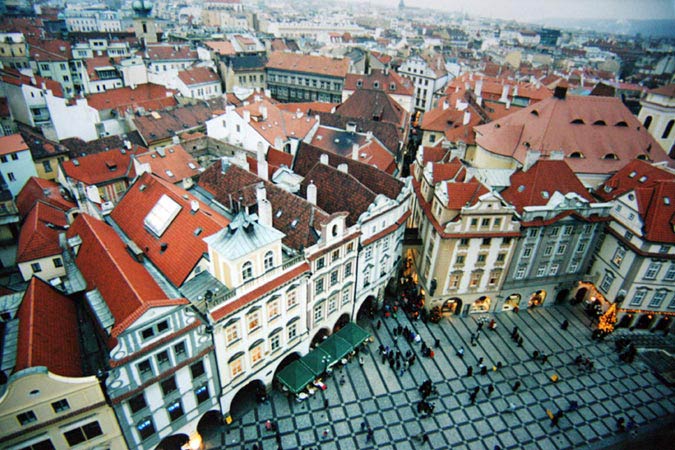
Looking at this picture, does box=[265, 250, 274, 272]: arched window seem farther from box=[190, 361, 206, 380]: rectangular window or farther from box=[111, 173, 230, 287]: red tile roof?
box=[190, 361, 206, 380]: rectangular window

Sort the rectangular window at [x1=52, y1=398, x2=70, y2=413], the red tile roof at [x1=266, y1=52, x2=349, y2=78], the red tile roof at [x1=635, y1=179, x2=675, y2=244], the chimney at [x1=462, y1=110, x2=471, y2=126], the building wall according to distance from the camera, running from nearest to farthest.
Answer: the building wall < the rectangular window at [x1=52, y1=398, x2=70, y2=413] < the red tile roof at [x1=635, y1=179, x2=675, y2=244] < the chimney at [x1=462, y1=110, x2=471, y2=126] < the red tile roof at [x1=266, y1=52, x2=349, y2=78]

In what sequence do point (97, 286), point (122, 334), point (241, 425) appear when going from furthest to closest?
point (241, 425) < point (97, 286) < point (122, 334)

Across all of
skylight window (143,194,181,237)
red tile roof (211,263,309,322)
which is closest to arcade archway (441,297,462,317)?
red tile roof (211,263,309,322)

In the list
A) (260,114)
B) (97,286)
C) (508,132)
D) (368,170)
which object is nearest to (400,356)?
(368,170)

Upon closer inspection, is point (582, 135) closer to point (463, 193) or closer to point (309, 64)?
point (463, 193)

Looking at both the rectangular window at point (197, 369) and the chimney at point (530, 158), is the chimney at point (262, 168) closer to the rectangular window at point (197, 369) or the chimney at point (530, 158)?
the rectangular window at point (197, 369)

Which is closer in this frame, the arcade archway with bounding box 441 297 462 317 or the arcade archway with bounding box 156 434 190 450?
the arcade archway with bounding box 156 434 190 450

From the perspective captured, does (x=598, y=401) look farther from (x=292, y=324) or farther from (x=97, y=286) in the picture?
(x=97, y=286)
